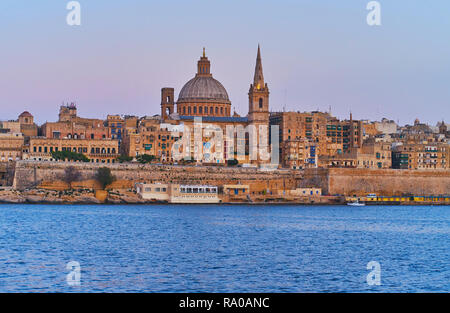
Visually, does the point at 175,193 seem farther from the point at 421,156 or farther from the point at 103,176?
the point at 421,156

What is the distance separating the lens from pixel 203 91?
91.6 metres

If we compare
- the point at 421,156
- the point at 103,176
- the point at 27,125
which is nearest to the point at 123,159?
the point at 103,176

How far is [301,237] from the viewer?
37781 millimetres

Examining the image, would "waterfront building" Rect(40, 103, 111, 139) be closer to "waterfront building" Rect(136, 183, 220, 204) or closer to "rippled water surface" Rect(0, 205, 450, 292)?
"waterfront building" Rect(136, 183, 220, 204)

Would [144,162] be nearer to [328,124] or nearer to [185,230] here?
[328,124]

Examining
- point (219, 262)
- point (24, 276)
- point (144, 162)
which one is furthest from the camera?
point (144, 162)

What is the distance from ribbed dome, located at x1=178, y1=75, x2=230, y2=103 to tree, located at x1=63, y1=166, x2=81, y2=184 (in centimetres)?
2487

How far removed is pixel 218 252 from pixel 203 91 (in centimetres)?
6232

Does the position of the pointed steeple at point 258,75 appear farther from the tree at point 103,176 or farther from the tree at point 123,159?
the tree at point 103,176

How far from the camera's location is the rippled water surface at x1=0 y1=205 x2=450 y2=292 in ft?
74.8

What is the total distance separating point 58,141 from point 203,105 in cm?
1872

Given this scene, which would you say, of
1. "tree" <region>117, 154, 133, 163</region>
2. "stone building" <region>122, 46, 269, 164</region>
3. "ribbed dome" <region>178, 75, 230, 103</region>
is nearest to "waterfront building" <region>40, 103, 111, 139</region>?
"stone building" <region>122, 46, 269, 164</region>
